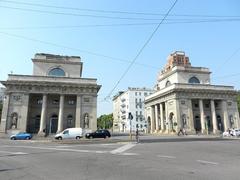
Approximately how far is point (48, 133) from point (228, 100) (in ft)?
154

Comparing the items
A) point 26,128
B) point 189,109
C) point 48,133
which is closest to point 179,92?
point 189,109

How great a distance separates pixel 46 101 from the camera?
4806 cm

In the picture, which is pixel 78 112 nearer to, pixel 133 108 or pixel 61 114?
pixel 61 114

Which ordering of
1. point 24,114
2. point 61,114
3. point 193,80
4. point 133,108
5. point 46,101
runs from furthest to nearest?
point 133,108, point 193,80, point 46,101, point 61,114, point 24,114

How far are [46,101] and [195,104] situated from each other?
128ft

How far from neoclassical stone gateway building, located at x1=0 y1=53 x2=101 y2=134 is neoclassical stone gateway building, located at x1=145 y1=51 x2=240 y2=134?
72.5 feet

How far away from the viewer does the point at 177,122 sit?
185 feet

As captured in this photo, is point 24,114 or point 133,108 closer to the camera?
point 24,114

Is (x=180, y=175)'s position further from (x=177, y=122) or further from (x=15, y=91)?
(x=177, y=122)

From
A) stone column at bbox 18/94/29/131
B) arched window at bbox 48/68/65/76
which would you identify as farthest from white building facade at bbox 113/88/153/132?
stone column at bbox 18/94/29/131

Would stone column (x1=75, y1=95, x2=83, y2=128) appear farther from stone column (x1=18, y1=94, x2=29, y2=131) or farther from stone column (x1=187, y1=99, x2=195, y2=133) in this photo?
stone column (x1=187, y1=99, x2=195, y2=133)

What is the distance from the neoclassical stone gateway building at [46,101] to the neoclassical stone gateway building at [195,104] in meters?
22.1

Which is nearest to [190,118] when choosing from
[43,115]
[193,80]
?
[193,80]

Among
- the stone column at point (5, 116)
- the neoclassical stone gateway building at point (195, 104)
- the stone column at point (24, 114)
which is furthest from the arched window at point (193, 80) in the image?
the stone column at point (5, 116)
